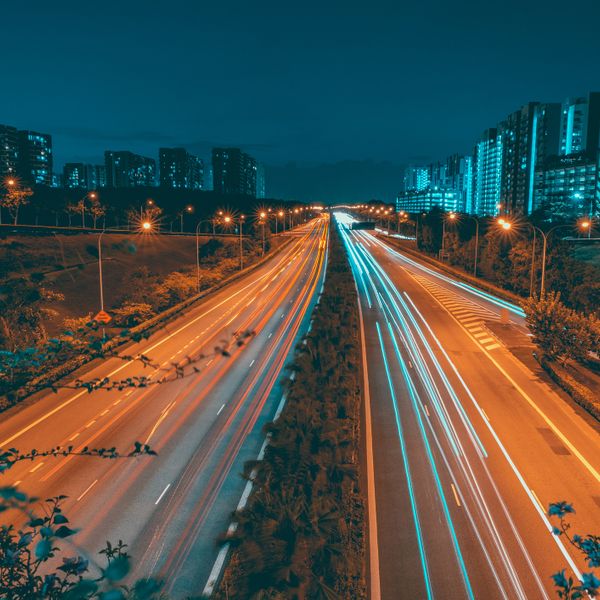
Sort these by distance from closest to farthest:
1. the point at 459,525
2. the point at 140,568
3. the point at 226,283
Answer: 1. the point at 140,568
2. the point at 459,525
3. the point at 226,283

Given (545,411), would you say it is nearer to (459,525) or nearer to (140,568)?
(459,525)

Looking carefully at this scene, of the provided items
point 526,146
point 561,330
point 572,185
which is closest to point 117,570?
point 561,330

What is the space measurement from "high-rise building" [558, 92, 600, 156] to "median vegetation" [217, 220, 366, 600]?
163068mm

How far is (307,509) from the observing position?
41.1 feet

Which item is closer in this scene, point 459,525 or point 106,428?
point 459,525

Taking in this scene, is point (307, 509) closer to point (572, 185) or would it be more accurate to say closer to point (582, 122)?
point (572, 185)

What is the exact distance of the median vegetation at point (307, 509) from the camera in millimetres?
10461

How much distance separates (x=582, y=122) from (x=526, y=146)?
17.3 metres

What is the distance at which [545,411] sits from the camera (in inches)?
976

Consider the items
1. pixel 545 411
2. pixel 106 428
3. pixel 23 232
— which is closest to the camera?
pixel 106 428

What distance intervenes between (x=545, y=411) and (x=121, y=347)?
28.1 metres

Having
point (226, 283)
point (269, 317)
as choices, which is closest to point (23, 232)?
point (226, 283)

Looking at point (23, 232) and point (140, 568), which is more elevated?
point (23, 232)

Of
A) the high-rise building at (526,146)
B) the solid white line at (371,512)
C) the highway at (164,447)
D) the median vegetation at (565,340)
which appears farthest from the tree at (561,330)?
the high-rise building at (526,146)
